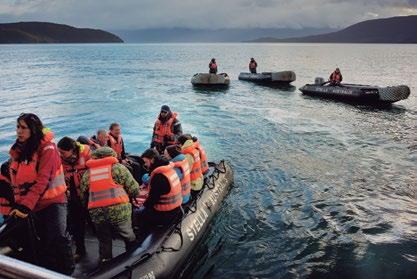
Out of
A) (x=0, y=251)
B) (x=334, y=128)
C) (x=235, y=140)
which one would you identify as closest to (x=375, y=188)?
(x=235, y=140)

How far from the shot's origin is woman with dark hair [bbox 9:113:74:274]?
480 centimetres

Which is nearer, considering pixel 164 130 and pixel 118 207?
pixel 118 207

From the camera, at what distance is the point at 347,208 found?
10023 millimetres

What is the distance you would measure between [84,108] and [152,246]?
21638 millimetres

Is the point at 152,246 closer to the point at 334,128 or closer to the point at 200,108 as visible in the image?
the point at 334,128

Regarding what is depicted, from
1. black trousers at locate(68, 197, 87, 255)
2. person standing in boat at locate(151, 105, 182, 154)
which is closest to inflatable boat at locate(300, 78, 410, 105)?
person standing in boat at locate(151, 105, 182, 154)

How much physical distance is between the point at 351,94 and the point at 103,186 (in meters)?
22.9

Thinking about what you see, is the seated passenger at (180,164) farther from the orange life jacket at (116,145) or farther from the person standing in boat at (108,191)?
the orange life jacket at (116,145)

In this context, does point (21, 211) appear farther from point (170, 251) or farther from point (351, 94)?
point (351, 94)

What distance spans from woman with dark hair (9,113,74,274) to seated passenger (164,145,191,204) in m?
2.07

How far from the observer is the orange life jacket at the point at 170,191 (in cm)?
607

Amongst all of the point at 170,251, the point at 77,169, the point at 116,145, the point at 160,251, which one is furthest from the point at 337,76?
the point at 77,169

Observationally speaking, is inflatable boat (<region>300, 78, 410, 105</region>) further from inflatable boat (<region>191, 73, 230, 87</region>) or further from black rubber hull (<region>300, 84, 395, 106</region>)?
inflatable boat (<region>191, 73, 230, 87</region>)

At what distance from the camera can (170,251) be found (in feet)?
21.1
